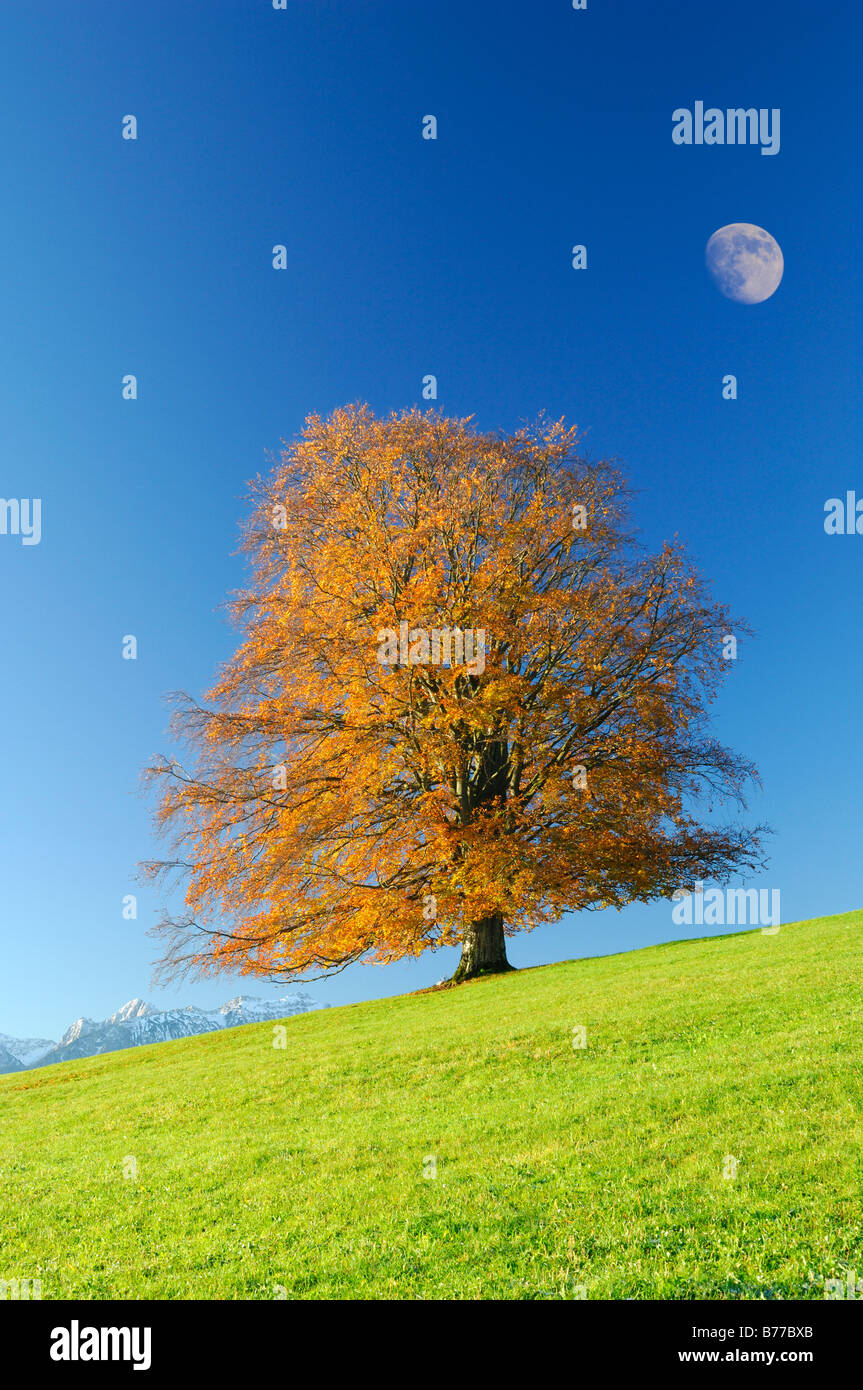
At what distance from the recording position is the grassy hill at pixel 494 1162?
6371 mm

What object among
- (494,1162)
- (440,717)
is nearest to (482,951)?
(440,717)

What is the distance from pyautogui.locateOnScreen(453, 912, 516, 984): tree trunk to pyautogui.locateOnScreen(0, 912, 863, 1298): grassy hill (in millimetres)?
7929

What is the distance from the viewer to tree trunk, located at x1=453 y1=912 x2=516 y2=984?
24.7 meters

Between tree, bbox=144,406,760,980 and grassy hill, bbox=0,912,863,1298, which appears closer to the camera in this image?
grassy hill, bbox=0,912,863,1298

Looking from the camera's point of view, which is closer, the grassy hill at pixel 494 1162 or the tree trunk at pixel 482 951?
the grassy hill at pixel 494 1162

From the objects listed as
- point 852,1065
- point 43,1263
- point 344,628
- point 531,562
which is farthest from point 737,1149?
point 531,562

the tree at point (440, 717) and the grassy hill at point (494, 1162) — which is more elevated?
the tree at point (440, 717)

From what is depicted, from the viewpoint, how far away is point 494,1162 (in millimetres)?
8469

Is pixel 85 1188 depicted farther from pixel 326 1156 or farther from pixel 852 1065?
pixel 852 1065

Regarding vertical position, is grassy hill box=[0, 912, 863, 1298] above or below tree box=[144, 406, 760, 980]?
below

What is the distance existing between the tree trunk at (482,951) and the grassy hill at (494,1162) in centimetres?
793

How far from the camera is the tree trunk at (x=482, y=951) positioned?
24.7m

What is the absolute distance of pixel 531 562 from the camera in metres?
27.0
